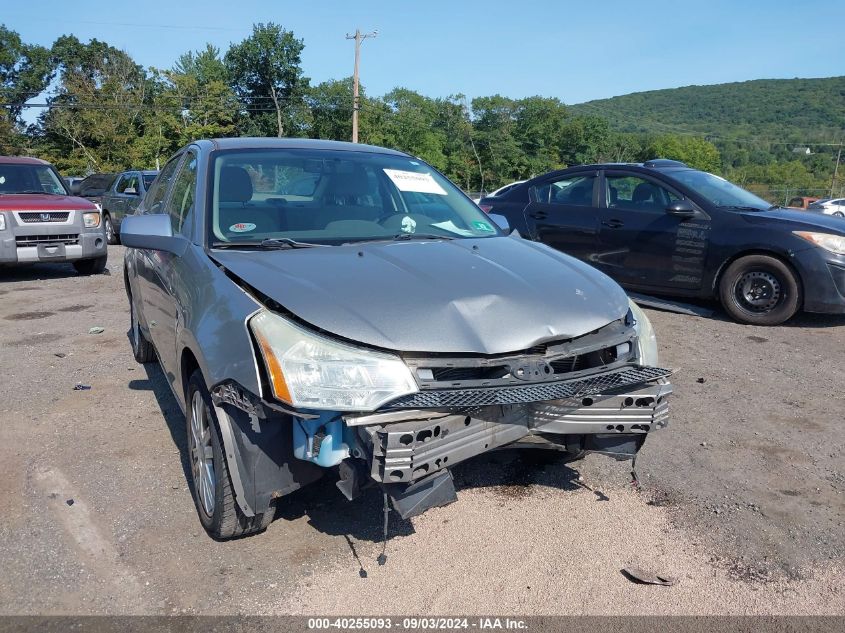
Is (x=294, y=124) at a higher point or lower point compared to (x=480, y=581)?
higher

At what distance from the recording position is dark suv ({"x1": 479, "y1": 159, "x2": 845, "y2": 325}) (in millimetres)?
7242

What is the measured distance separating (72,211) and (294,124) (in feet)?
198

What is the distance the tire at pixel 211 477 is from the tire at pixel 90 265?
29.3ft

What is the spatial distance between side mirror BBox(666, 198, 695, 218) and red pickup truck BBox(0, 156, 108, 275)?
813cm

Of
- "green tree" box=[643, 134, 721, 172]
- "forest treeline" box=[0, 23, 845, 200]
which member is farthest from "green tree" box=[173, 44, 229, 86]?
"green tree" box=[643, 134, 721, 172]

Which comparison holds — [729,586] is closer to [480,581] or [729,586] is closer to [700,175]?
[480,581]

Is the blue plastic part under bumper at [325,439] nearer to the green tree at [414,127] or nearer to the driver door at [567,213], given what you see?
the driver door at [567,213]

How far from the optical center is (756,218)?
752 cm

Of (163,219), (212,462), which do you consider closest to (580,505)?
(212,462)

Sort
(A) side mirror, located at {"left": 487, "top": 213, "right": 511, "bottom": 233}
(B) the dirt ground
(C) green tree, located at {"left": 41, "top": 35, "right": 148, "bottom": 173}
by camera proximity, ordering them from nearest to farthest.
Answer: (B) the dirt ground
(A) side mirror, located at {"left": 487, "top": 213, "right": 511, "bottom": 233}
(C) green tree, located at {"left": 41, "top": 35, "right": 148, "bottom": 173}

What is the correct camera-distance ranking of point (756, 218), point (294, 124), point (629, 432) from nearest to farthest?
point (629, 432) < point (756, 218) < point (294, 124)

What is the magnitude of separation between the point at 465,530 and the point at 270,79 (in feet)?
234

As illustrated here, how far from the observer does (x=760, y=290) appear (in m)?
7.52

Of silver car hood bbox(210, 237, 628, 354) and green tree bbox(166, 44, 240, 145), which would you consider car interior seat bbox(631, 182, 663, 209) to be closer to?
silver car hood bbox(210, 237, 628, 354)
